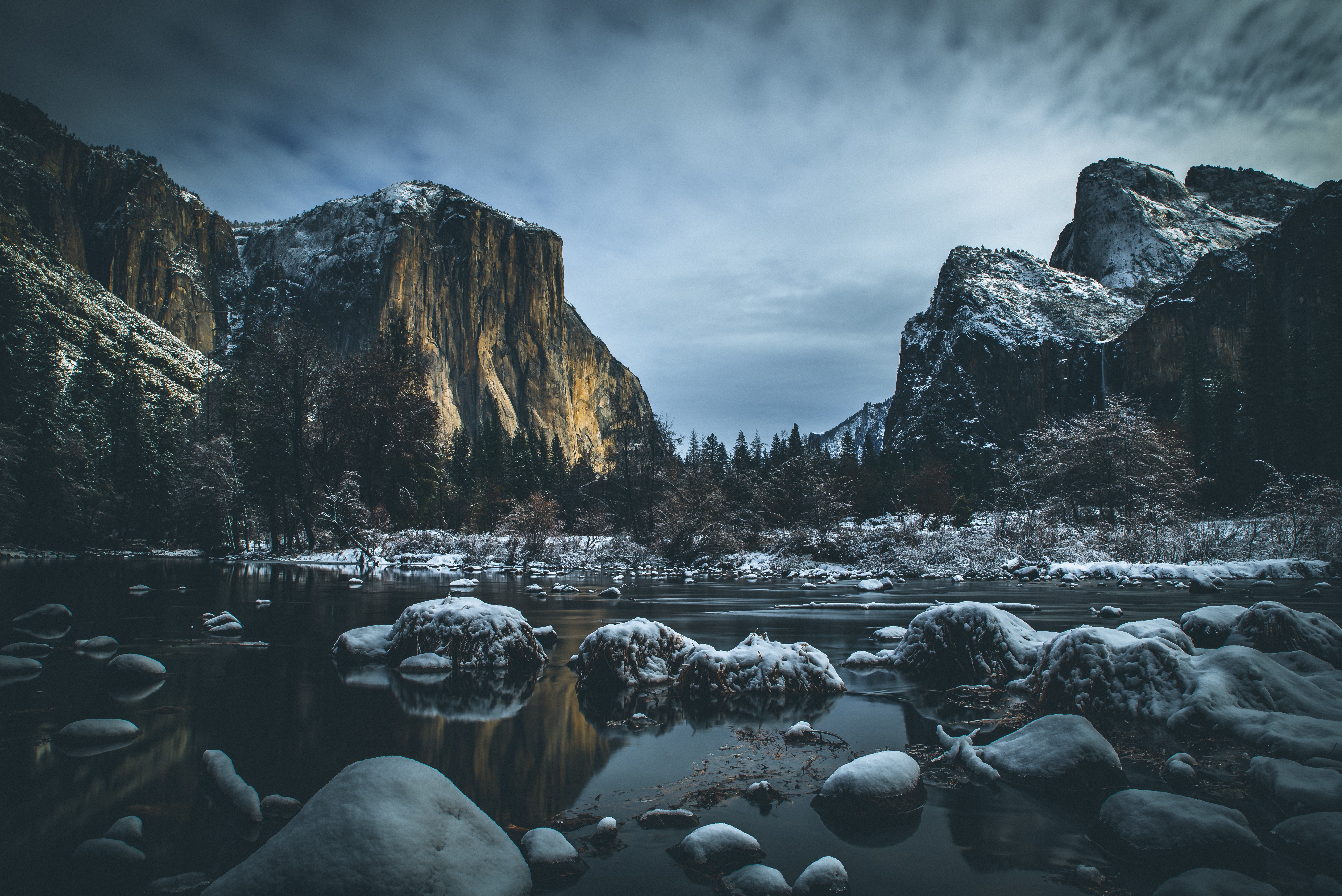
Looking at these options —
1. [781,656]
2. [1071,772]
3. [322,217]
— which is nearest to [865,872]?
[1071,772]

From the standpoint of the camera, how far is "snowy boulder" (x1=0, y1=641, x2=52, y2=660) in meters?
7.45

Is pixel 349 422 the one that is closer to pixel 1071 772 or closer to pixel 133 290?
→ pixel 1071 772

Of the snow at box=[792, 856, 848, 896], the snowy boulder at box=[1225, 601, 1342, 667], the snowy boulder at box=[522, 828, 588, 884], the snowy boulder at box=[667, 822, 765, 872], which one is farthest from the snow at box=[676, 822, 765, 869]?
the snowy boulder at box=[1225, 601, 1342, 667]

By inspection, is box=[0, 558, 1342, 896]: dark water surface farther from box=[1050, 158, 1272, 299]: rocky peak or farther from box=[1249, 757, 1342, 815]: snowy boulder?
box=[1050, 158, 1272, 299]: rocky peak

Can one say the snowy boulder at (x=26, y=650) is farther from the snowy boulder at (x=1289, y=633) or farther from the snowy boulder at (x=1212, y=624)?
the snowy boulder at (x=1289, y=633)

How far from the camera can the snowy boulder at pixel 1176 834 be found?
3010mm

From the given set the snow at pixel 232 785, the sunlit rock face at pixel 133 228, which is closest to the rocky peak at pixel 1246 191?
the snow at pixel 232 785

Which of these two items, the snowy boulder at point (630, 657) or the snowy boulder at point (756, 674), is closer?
the snowy boulder at point (756, 674)

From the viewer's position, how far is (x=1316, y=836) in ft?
10.1

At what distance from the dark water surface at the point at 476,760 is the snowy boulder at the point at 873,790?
0.37 ft

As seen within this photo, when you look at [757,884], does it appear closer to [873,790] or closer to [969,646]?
[873,790]

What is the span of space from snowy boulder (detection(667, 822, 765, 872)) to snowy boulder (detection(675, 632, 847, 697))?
12.4 ft

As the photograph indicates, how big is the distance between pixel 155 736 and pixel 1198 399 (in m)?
73.6

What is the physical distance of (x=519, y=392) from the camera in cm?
15050
